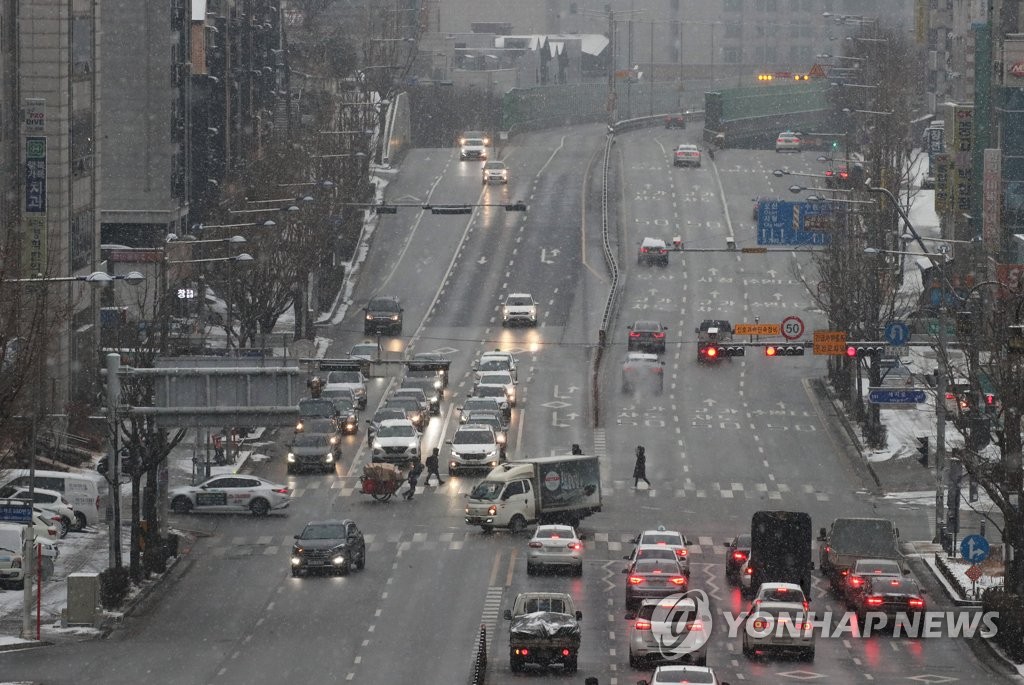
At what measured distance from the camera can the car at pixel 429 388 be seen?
76500 millimetres

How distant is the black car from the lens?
87525 millimetres

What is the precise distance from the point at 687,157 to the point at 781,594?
101 m

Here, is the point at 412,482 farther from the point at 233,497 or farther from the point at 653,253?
the point at 653,253

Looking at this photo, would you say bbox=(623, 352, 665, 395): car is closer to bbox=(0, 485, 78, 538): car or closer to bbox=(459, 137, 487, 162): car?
bbox=(0, 485, 78, 538): car

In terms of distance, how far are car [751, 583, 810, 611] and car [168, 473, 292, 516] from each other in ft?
72.7

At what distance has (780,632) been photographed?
41125 mm

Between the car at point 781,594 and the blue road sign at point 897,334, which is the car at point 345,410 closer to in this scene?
the blue road sign at point 897,334

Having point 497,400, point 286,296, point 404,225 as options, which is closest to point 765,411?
point 497,400

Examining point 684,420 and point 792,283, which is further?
point 792,283

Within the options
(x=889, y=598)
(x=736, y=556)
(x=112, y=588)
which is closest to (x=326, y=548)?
(x=112, y=588)

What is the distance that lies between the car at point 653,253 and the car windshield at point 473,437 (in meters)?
42.6

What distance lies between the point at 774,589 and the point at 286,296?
4541 cm

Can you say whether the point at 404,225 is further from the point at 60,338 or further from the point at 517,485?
the point at 517,485

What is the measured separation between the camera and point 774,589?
42688mm
